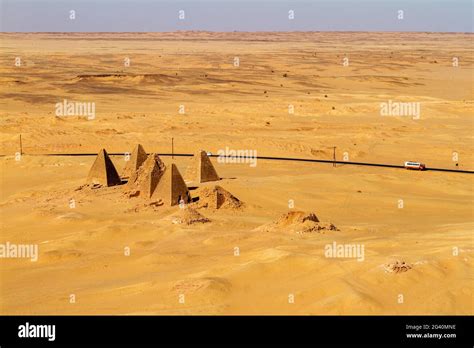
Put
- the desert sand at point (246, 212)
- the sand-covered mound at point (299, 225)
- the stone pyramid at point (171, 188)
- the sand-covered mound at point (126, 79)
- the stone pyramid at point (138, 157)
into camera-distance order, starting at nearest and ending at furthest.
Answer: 1. the desert sand at point (246, 212)
2. the sand-covered mound at point (299, 225)
3. the stone pyramid at point (171, 188)
4. the stone pyramid at point (138, 157)
5. the sand-covered mound at point (126, 79)

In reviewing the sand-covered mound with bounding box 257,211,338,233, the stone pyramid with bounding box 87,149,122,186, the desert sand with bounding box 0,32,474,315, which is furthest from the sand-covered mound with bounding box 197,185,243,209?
the stone pyramid with bounding box 87,149,122,186

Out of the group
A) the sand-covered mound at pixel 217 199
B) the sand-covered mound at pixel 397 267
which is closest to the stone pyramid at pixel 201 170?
the sand-covered mound at pixel 217 199

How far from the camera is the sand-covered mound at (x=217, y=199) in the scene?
2717 centimetres

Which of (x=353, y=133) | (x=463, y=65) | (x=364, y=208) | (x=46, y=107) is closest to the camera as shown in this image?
(x=364, y=208)

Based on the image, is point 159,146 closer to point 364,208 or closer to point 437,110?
point 364,208

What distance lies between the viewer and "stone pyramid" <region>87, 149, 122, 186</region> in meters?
30.4

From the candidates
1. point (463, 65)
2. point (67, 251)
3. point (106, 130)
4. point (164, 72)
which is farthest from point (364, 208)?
point (463, 65)

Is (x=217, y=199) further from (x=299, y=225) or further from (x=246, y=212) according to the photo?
(x=299, y=225)

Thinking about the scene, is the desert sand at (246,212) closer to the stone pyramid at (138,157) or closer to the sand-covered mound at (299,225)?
the sand-covered mound at (299,225)

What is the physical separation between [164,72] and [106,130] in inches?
1848

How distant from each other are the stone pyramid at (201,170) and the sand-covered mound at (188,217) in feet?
17.8

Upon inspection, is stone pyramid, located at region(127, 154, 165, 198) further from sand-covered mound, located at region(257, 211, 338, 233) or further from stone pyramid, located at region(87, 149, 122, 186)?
sand-covered mound, located at region(257, 211, 338, 233)

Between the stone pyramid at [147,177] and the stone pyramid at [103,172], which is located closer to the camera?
the stone pyramid at [147,177]
